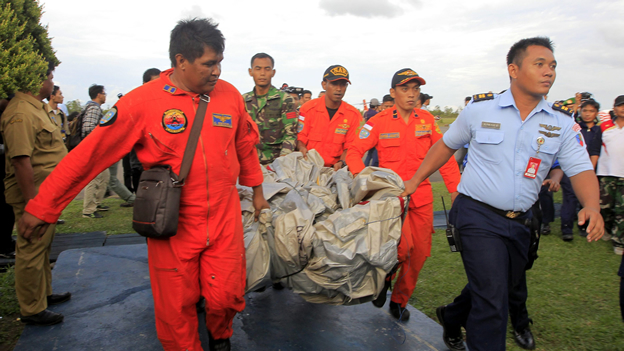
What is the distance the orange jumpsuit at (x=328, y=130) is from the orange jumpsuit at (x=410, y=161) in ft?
3.38

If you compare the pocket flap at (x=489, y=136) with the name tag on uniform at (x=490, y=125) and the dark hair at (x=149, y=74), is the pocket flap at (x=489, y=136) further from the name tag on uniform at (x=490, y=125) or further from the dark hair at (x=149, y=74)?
the dark hair at (x=149, y=74)

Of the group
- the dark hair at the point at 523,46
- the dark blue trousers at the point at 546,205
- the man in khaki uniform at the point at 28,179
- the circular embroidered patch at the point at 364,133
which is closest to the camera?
the dark hair at the point at 523,46

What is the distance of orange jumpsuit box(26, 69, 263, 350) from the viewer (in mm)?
2396

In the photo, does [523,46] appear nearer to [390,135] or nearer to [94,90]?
[390,135]

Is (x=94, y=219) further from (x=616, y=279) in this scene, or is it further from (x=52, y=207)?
(x=616, y=279)

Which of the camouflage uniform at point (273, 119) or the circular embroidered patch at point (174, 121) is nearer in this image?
the circular embroidered patch at point (174, 121)

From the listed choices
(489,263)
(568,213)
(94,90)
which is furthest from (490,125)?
(94,90)

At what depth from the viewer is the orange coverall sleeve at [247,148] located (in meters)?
2.90

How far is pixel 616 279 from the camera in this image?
4875 millimetres

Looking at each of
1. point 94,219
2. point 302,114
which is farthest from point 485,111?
point 94,219

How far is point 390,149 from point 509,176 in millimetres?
1561

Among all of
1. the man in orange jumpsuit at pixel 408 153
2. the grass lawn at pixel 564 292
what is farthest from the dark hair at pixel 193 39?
the grass lawn at pixel 564 292

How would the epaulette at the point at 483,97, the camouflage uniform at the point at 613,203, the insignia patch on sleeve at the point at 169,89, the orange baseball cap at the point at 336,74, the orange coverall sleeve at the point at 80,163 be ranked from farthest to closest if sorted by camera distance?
the camouflage uniform at the point at 613,203
the orange baseball cap at the point at 336,74
the epaulette at the point at 483,97
the insignia patch on sleeve at the point at 169,89
the orange coverall sleeve at the point at 80,163

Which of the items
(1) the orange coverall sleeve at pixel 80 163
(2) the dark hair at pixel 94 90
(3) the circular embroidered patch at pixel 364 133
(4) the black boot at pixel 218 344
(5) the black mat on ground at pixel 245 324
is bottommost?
(5) the black mat on ground at pixel 245 324
